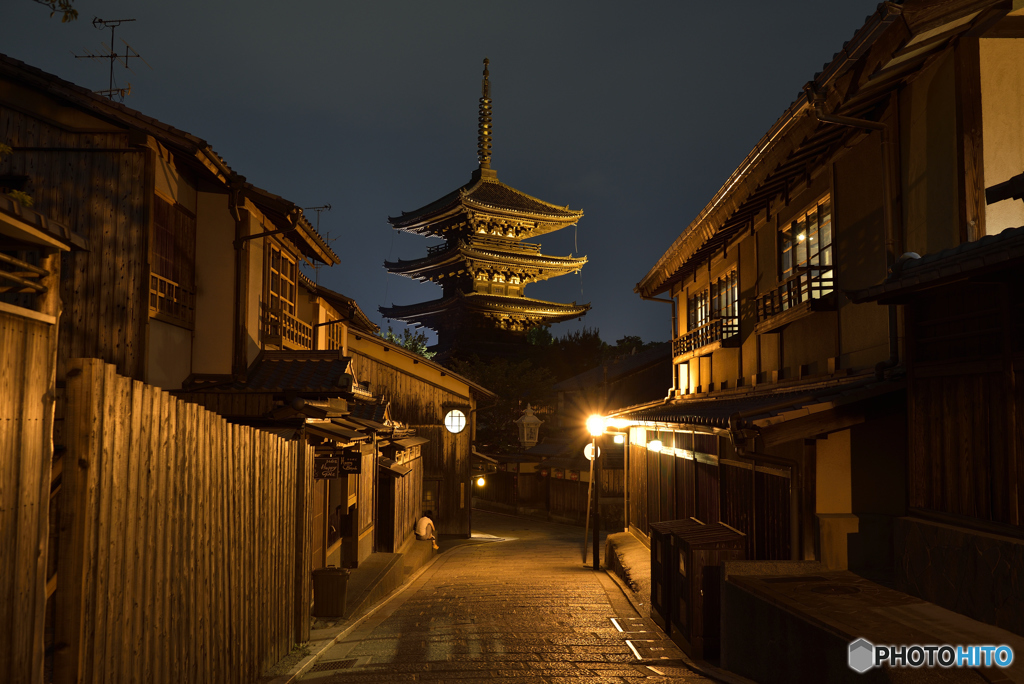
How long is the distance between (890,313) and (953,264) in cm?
245

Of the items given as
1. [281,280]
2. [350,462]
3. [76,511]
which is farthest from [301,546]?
[281,280]

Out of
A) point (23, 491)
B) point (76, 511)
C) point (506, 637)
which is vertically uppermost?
point (23, 491)

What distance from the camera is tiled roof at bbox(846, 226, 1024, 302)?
5588mm

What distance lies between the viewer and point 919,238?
8180 millimetres

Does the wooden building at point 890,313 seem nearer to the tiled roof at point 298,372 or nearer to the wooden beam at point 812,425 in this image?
the wooden beam at point 812,425

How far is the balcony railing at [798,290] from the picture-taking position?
10.8 meters

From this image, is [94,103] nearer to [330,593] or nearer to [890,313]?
[330,593]

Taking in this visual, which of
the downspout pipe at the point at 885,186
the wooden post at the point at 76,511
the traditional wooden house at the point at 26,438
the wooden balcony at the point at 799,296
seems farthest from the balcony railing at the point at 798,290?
the traditional wooden house at the point at 26,438

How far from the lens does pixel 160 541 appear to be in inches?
214

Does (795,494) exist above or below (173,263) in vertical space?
below

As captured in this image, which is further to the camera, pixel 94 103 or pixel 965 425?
pixel 94 103

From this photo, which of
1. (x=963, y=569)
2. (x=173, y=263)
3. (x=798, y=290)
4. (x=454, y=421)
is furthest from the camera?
(x=454, y=421)

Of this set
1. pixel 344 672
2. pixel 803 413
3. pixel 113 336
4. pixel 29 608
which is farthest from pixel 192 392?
pixel 803 413

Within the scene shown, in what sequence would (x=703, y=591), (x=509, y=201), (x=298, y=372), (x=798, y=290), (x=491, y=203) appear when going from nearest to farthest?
(x=703, y=591)
(x=798, y=290)
(x=298, y=372)
(x=491, y=203)
(x=509, y=201)
